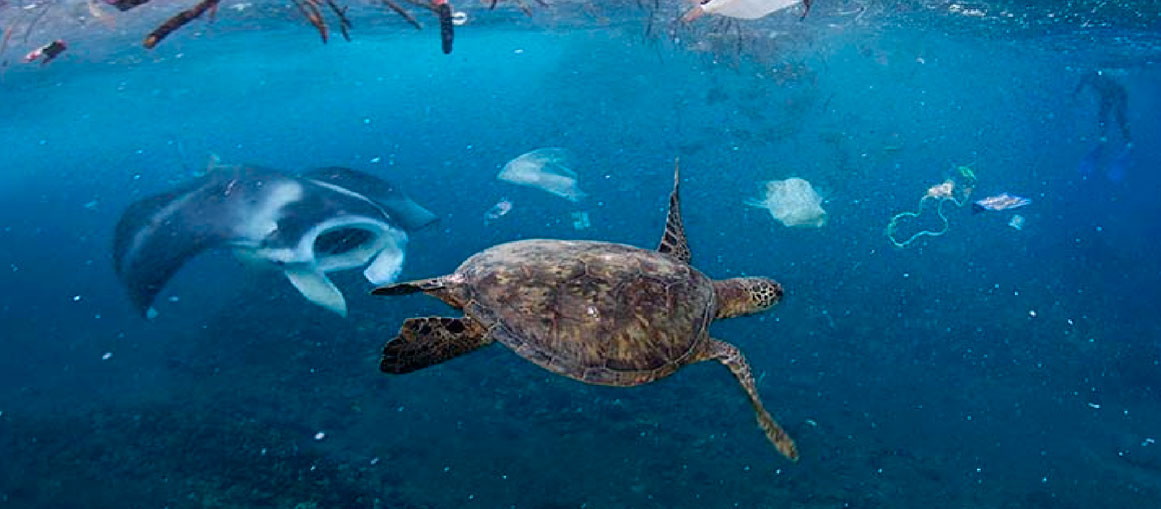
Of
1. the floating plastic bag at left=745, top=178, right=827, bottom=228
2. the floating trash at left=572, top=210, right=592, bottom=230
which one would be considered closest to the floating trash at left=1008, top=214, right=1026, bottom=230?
the floating plastic bag at left=745, top=178, right=827, bottom=228

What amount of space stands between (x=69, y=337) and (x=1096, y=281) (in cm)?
1912

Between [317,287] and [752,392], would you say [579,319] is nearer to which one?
[752,392]

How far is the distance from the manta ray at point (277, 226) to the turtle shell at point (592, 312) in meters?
4.28

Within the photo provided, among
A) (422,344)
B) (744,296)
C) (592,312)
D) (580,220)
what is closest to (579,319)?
(592,312)

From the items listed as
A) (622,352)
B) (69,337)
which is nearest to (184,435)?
(69,337)

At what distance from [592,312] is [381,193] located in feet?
18.8

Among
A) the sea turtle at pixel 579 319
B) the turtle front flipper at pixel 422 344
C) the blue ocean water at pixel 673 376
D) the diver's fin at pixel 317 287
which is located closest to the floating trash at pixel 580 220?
the blue ocean water at pixel 673 376

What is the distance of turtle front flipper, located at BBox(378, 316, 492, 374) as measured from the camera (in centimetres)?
341

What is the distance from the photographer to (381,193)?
8.39 metres

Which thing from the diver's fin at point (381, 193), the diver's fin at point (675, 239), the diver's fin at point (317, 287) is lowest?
the diver's fin at point (317, 287)

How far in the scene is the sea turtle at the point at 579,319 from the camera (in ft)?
11.6

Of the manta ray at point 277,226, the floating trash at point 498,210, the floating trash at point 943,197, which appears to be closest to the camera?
the manta ray at point 277,226

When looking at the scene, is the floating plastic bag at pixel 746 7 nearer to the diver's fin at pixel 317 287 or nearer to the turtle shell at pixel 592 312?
the turtle shell at pixel 592 312

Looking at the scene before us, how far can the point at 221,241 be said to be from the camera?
22.7 feet
